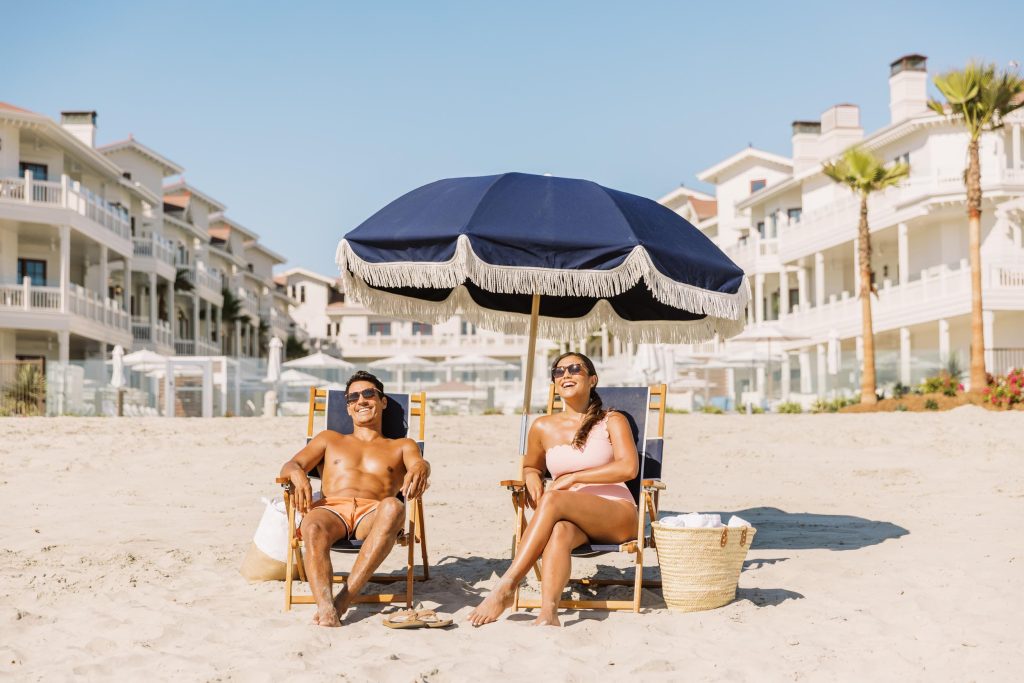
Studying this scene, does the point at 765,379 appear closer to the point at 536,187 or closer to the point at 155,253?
the point at 155,253

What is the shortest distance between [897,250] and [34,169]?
82.6ft

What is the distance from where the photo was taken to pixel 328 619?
591 cm

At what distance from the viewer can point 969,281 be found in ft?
99.1

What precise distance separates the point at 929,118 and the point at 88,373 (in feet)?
74.7

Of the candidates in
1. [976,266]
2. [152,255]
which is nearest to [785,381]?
[976,266]

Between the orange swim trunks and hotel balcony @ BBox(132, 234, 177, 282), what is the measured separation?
112 ft

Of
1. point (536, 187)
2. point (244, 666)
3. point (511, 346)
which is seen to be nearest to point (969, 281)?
point (536, 187)

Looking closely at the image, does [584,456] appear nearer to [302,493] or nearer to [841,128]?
[302,493]

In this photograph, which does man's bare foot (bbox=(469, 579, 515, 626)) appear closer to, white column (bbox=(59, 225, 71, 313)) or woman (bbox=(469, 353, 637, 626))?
woman (bbox=(469, 353, 637, 626))

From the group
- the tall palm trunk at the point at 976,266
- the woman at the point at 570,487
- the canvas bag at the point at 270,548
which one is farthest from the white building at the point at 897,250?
the canvas bag at the point at 270,548

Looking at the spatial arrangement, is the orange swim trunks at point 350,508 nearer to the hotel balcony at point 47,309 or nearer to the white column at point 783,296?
the hotel balcony at point 47,309

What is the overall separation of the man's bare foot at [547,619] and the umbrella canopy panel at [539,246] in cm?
173

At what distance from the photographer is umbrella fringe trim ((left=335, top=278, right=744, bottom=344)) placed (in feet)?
26.9

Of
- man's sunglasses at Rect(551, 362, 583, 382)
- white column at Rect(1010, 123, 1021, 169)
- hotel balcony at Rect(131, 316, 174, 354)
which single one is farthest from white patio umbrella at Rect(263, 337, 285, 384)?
man's sunglasses at Rect(551, 362, 583, 382)
